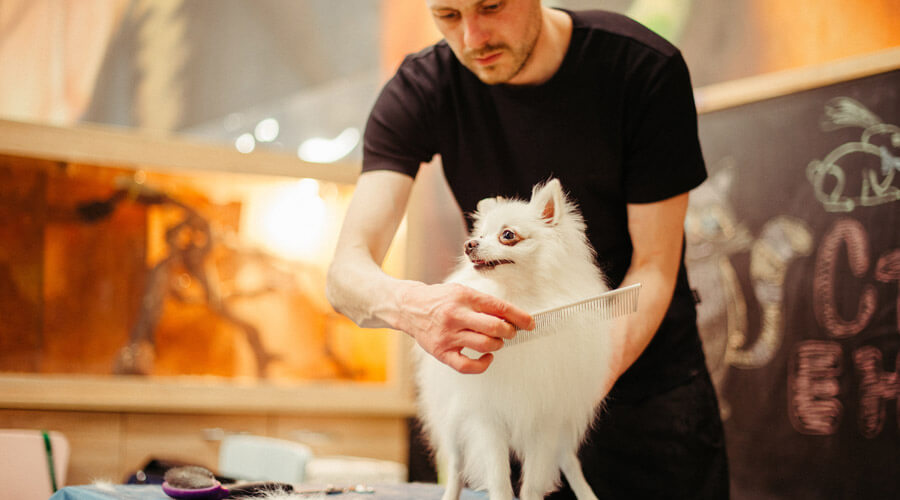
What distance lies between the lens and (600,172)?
1.19 m

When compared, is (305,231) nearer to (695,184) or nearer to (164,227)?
(164,227)

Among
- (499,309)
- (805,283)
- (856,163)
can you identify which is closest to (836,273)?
(805,283)

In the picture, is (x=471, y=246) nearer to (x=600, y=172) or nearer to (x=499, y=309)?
(x=499, y=309)

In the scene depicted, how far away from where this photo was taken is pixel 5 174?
294cm

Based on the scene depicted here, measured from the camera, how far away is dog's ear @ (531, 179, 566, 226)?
3.44 feet

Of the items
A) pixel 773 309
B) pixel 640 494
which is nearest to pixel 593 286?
pixel 640 494

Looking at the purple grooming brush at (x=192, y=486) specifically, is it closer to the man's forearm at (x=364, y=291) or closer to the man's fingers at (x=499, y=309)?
the man's forearm at (x=364, y=291)

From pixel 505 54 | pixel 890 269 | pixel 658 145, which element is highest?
pixel 505 54

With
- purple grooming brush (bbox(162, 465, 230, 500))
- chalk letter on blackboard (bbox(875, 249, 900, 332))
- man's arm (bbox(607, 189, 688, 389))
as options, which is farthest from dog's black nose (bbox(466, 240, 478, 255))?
chalk letter on blackboard (bbox(875, 249, 900, 332))

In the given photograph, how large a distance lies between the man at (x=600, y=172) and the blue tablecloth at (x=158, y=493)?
0.30 m

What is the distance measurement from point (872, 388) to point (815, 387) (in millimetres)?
156

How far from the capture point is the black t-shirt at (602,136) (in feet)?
3.92

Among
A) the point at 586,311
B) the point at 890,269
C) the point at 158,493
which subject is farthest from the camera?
the point at 890,269

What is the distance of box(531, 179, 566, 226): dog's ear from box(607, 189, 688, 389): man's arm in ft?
0.70
